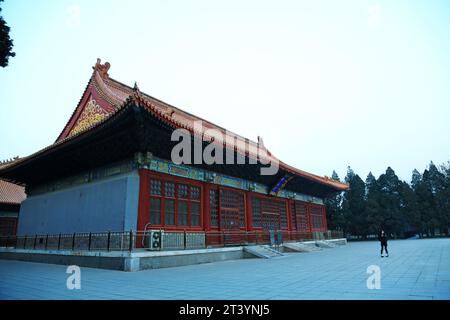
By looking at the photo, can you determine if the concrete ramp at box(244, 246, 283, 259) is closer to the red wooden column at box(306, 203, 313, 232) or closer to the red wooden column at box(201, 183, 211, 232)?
the red wooden column at box(201, 183, 211, 232)

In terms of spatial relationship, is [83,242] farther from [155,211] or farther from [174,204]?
[174,204]

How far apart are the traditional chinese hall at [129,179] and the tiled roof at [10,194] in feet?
18.0

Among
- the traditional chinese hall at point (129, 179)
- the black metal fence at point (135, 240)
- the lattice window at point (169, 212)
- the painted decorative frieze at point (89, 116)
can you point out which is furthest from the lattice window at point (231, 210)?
the painted decorative frieze at point (89, 116)

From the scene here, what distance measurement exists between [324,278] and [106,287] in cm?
468

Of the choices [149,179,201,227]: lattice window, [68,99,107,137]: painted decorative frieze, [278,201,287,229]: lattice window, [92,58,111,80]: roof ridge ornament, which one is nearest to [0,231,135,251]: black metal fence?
[149,179,201,227]: lattice window

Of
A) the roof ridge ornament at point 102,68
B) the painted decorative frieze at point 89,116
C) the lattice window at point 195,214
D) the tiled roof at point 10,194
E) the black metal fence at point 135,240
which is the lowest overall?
the black metal fence at point 135,240

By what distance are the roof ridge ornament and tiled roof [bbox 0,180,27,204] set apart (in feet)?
42.7

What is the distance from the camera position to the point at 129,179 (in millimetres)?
11320

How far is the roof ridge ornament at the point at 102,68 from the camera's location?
15336 mm

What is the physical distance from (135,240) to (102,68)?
961 centimetres

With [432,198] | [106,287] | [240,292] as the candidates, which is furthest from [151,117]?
[432,198]

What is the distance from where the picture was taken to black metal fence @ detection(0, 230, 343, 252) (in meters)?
10.5

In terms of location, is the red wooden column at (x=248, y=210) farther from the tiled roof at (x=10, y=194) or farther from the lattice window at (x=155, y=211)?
the tiled roof at (x=10, y=194)

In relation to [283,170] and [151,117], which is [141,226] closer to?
[151,117]
